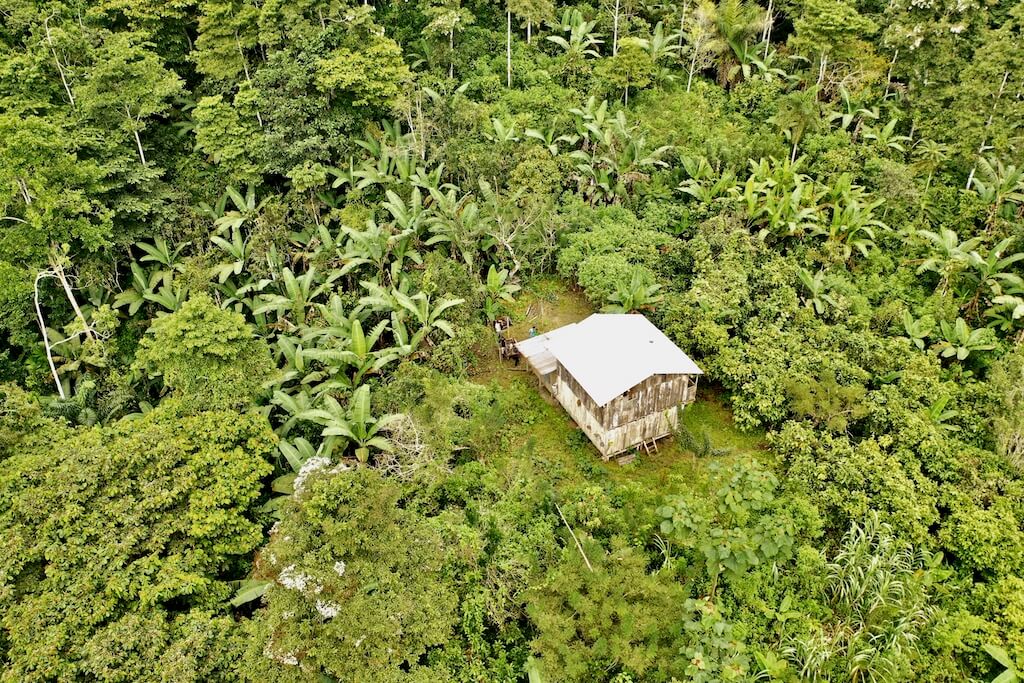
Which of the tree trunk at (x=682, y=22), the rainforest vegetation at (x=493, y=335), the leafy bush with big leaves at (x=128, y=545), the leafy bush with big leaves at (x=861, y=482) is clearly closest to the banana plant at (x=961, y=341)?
the rainforest vegetation at (x=493, y=335)

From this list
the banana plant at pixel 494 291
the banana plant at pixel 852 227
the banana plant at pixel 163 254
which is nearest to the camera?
the banana plant at pixel 494 291

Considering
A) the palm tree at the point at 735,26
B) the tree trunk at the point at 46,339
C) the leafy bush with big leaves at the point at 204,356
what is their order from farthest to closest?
the palm tree at the point at 735,26 → the tree trunk at the point at 46,339 → the leafy bush with big leaves at the point at 204,356

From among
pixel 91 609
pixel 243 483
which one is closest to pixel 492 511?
pixel 243 483

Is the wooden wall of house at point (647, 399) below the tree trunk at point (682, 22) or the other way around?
below

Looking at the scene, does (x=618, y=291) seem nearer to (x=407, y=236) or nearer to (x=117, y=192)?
(x=407, y=236)

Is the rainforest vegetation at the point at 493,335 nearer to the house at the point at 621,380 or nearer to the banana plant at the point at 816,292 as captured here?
the banana plant at the point at 816,292

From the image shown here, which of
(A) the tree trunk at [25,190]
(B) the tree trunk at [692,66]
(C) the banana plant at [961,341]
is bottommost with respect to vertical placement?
(C) the banana plant at [961,341]
